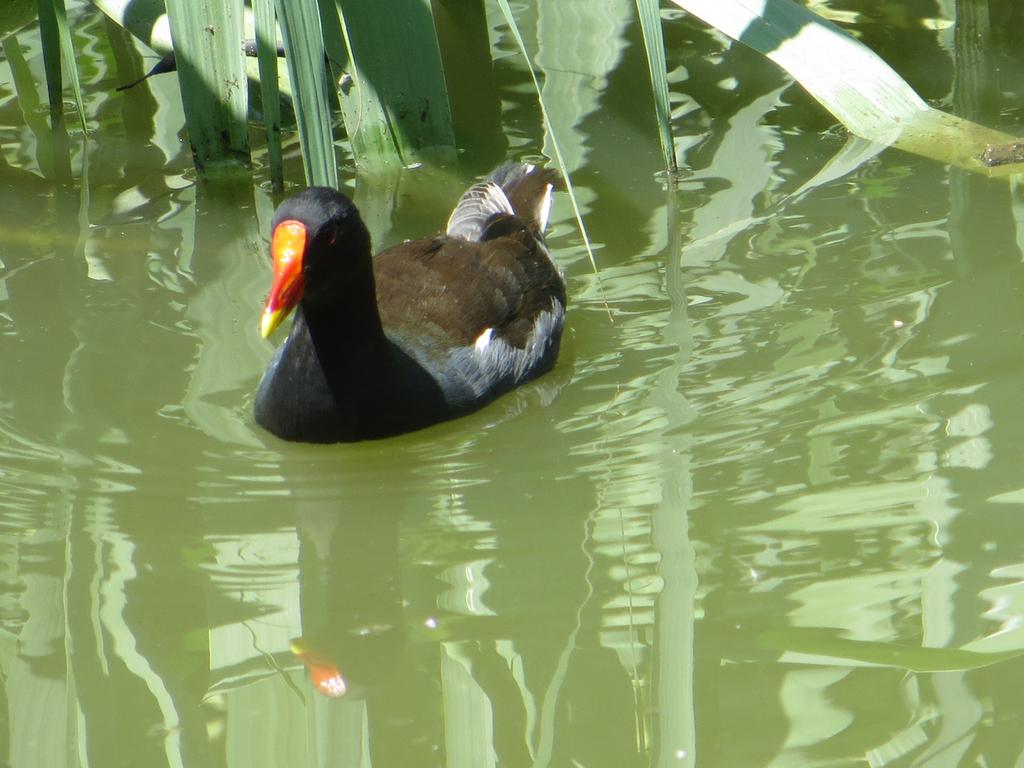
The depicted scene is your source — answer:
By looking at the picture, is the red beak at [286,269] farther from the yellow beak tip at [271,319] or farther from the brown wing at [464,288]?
the brown wing at [464,288]

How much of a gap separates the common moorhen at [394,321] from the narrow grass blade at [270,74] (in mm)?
710

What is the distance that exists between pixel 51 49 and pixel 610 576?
3455 mm

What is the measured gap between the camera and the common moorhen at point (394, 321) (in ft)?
11.4

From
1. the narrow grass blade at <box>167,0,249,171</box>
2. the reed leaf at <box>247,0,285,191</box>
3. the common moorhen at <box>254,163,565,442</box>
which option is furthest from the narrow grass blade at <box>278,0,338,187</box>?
the narrow grass blade at <box>167,0,249,171</box>

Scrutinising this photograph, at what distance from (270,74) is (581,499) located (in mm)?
1960

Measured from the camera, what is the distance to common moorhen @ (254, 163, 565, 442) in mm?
3482

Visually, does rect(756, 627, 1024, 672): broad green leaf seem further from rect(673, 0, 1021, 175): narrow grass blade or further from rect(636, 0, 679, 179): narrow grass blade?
rect(673, 0, 1021, 175): narrow grass blade

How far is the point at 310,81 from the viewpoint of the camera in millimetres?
3730

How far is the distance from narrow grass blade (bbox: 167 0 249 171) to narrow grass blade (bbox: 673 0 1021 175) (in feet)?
5.05

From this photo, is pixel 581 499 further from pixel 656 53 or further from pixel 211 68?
pixel 211 68

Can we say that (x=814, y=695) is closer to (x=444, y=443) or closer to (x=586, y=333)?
(x=444, y=443)

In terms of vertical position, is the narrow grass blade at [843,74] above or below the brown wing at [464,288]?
above

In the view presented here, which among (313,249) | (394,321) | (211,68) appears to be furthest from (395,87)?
(313,249)

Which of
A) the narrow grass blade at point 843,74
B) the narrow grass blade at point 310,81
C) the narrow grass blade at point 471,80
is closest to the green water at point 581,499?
the narrow grass blade at point 843,74
